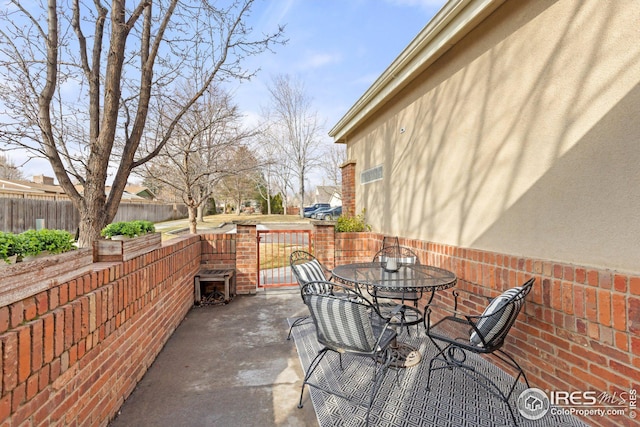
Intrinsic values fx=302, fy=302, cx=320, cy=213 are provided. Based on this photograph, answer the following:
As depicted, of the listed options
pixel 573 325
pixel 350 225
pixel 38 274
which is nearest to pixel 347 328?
pixel 573 325

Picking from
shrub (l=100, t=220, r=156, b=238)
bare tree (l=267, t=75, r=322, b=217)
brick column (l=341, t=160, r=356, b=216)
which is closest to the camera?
shrub (l=100, t=220, r=156, b=238)

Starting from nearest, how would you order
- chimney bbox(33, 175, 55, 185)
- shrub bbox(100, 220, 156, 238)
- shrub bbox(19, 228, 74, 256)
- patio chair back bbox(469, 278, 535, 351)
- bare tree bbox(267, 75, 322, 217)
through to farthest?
shrub bbox(19, 228, 74, 256), patio chair back bbox(469, 278, 535, 351), shrub bbox(100, 220, 156, 238), chimney bbox(33, 175, 55, 185), bare tree bbox(267, 75, 322, 217)

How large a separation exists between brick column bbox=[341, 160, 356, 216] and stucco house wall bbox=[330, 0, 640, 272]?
8.52 feet

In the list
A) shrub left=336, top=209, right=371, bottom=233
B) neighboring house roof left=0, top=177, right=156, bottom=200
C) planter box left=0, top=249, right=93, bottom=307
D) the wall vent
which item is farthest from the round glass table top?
neighboring house roof left=0, top=177, right=156, bottom=200

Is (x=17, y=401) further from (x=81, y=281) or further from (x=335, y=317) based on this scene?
(x=335, y=317)

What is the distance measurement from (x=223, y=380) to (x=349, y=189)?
539 cm

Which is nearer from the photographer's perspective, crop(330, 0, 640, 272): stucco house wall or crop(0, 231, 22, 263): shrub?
crop(0, 231, 22, 263): shrub

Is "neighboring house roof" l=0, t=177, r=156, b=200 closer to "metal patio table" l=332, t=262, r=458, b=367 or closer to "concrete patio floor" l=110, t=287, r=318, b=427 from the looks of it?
"concrete patio floor" l=110, t=287, r=318, b=427

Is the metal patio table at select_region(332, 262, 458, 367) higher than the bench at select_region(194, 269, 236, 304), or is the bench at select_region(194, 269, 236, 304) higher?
the metal patio table at select_region(332, 262, 458, 367)

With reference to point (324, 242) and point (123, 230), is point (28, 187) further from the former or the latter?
point (123, 230)

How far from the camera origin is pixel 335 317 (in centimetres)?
230

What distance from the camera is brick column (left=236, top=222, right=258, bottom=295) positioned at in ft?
18.2

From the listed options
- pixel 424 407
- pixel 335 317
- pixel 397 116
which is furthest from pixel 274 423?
pixel 397 116

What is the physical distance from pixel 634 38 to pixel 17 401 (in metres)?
3.94
